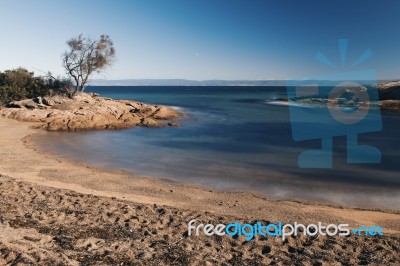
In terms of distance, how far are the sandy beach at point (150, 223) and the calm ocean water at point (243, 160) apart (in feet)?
4.91

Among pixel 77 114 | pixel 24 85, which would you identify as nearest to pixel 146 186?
pixel 77 114

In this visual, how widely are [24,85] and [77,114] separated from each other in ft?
37.6

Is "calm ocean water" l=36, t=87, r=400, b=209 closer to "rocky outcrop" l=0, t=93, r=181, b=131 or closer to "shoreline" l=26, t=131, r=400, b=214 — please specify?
"shoreline" l=26, t=131, r=400, b=214

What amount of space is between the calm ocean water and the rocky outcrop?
2711 millimetres

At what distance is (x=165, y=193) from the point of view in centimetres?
1227

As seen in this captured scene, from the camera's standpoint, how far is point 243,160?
18.6 metres

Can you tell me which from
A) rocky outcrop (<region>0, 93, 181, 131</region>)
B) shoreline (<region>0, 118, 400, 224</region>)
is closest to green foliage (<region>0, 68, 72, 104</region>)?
rocky outcrop (<region>0, 93, 181, 131</region>)

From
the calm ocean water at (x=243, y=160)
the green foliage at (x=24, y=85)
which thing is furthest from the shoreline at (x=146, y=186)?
the green foliage at (x=24, y=85)

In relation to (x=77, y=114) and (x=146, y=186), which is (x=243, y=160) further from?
(x=77, y=114)

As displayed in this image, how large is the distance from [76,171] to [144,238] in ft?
25.6

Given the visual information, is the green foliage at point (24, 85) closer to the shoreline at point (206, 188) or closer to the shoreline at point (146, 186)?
the shoreline at point (206, 188)

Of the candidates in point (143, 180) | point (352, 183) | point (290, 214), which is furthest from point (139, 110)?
point (290, 214)

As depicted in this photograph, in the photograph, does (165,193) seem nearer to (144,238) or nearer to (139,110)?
(144,238)

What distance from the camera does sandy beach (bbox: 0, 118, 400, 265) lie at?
7340 mm
